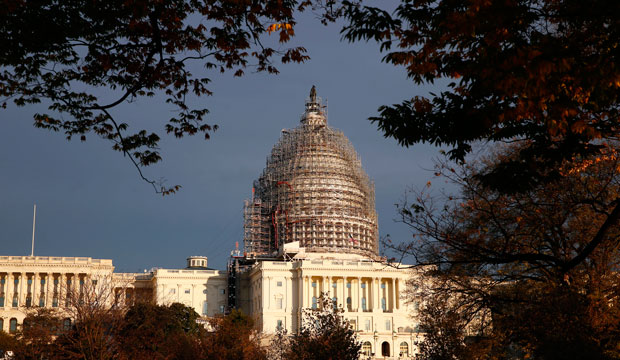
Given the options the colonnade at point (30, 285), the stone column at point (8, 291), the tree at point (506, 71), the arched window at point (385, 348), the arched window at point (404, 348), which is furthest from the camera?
the colonnade at point (30, 285)

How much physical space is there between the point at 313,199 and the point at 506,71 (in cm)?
12172

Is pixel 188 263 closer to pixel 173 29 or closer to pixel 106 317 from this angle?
pixel 106 317

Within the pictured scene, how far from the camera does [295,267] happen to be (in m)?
123

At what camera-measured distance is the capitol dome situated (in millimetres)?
134375

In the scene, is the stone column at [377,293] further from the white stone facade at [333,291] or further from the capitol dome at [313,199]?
the capitol dome at [313,199]

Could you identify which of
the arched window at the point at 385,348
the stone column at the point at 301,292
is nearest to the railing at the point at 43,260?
the stone column at the point at 301,292

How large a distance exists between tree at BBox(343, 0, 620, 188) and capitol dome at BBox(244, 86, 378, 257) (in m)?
115

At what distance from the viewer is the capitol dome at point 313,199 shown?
441 ft

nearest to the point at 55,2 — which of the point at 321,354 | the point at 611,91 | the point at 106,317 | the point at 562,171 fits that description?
the point at 611,91

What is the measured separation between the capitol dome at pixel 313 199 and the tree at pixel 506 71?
114979mm

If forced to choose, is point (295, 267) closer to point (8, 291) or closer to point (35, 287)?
point (35, 287)

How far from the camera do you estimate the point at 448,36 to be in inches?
598

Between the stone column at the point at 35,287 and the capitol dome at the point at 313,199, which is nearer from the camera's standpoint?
the stone column at the point at 35,287

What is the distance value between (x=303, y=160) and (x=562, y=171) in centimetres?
11712
